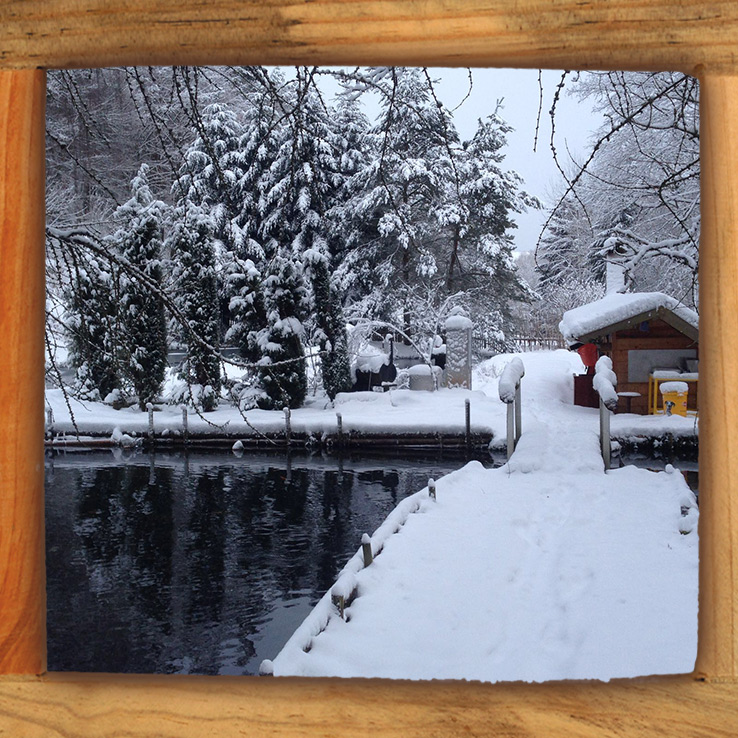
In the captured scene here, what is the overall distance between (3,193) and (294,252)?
1856cm

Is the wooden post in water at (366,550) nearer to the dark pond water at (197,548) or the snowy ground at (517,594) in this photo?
the snowy ground at (517,594)

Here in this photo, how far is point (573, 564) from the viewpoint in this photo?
5.68m

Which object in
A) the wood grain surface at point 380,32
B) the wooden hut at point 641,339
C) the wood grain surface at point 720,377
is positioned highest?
the wooden hut at point 641,339

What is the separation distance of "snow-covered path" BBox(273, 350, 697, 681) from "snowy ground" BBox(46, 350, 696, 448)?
648 centimetres

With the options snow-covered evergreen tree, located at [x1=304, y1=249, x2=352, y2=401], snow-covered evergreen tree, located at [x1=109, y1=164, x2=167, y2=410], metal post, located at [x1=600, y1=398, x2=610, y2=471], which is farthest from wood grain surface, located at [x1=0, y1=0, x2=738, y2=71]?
snow-covered evergreen tree, located at [x1=304, y1=249, x2=352, y2=401]

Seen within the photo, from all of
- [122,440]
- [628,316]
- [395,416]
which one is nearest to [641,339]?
[628,316]

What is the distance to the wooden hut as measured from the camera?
1461 centimetres

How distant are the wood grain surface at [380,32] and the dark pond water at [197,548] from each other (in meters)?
6.13

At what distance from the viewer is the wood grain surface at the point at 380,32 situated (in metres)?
0.86

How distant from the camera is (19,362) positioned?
3.01 ft

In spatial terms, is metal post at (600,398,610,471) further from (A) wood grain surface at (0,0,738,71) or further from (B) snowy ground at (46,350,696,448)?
(A) wood grain surface at (0,0,738,71)

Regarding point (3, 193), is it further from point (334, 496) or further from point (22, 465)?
point (334, 496)

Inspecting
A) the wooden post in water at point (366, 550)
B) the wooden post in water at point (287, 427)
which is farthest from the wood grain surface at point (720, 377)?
the wooden post in water at point (287, 427)

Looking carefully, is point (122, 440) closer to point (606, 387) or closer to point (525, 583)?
point (606, 387)
